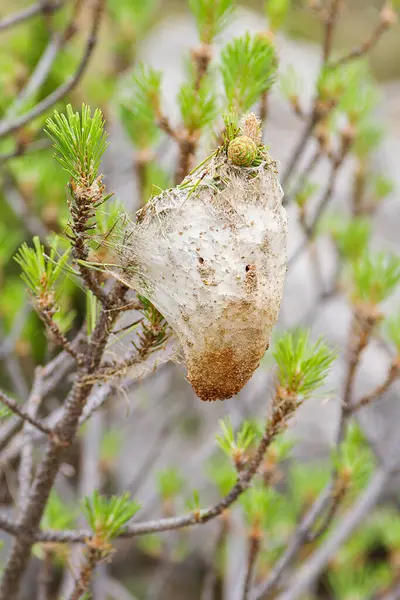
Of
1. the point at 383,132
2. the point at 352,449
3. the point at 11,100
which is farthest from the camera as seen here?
the point at 383,132

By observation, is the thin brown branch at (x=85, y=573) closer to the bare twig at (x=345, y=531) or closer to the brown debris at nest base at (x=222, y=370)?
the brown debris at nest base at (x=222, y=370)

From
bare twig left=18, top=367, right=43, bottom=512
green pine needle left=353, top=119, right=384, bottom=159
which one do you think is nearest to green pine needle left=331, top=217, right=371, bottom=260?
green pine needle left=353, top=119, right=384, bottom=159

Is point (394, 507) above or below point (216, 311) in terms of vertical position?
above

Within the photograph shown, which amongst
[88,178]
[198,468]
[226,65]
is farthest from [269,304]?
[198,468]

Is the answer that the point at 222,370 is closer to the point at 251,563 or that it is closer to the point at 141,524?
the point at 141,524

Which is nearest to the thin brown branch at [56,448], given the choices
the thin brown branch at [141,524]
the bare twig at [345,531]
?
the thin brown branch at [141,524]

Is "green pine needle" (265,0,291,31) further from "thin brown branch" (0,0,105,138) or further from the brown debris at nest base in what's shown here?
the brown debris at nest base

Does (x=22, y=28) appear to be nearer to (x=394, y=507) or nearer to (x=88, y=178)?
(x=88, y=178)

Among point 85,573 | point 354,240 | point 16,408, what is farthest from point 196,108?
point 354,240
